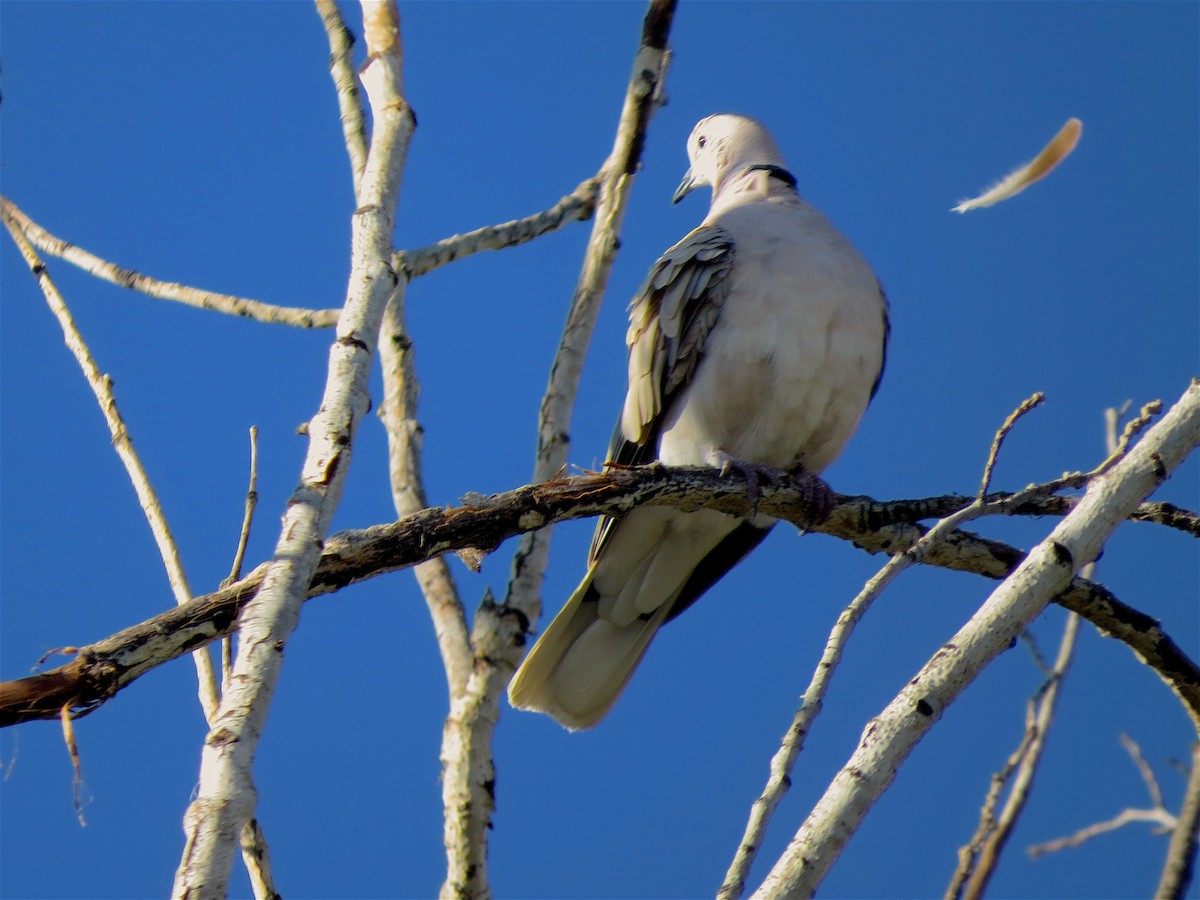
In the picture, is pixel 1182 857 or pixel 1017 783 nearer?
pixel 1182 857

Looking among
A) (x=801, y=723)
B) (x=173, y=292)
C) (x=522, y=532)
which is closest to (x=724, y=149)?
(x=173, y=292)

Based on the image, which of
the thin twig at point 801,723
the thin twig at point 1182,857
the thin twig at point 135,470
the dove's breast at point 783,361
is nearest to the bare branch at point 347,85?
the thin twig at point 135,470

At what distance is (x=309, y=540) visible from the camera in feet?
7.49

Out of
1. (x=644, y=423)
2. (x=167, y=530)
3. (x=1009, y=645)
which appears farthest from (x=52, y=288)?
(x=1009, y=645)

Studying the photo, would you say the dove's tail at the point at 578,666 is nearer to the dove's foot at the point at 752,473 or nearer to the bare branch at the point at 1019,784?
the dove's foot at the point at 752,473

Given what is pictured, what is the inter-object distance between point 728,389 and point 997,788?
158 centimetres

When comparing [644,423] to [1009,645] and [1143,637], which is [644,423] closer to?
[1143,637]

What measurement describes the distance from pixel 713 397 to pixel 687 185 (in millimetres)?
Answer: 2083

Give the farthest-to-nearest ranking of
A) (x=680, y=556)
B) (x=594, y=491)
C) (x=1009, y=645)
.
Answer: (x=680, y=556), (x=594, y=491), (x=1009, y=645)

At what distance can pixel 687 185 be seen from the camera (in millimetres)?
6262

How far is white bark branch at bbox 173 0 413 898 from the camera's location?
188 centimetres

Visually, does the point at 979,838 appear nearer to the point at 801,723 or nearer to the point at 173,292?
the point at 801,723

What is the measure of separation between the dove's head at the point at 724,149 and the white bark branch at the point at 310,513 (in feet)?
Answer: 8.67

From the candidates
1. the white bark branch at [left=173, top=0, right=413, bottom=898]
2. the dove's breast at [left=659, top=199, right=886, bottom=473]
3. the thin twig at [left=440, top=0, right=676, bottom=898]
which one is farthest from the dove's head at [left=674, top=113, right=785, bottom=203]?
the white bark branch at [left=173, top=0, right=413, bottom=898]
